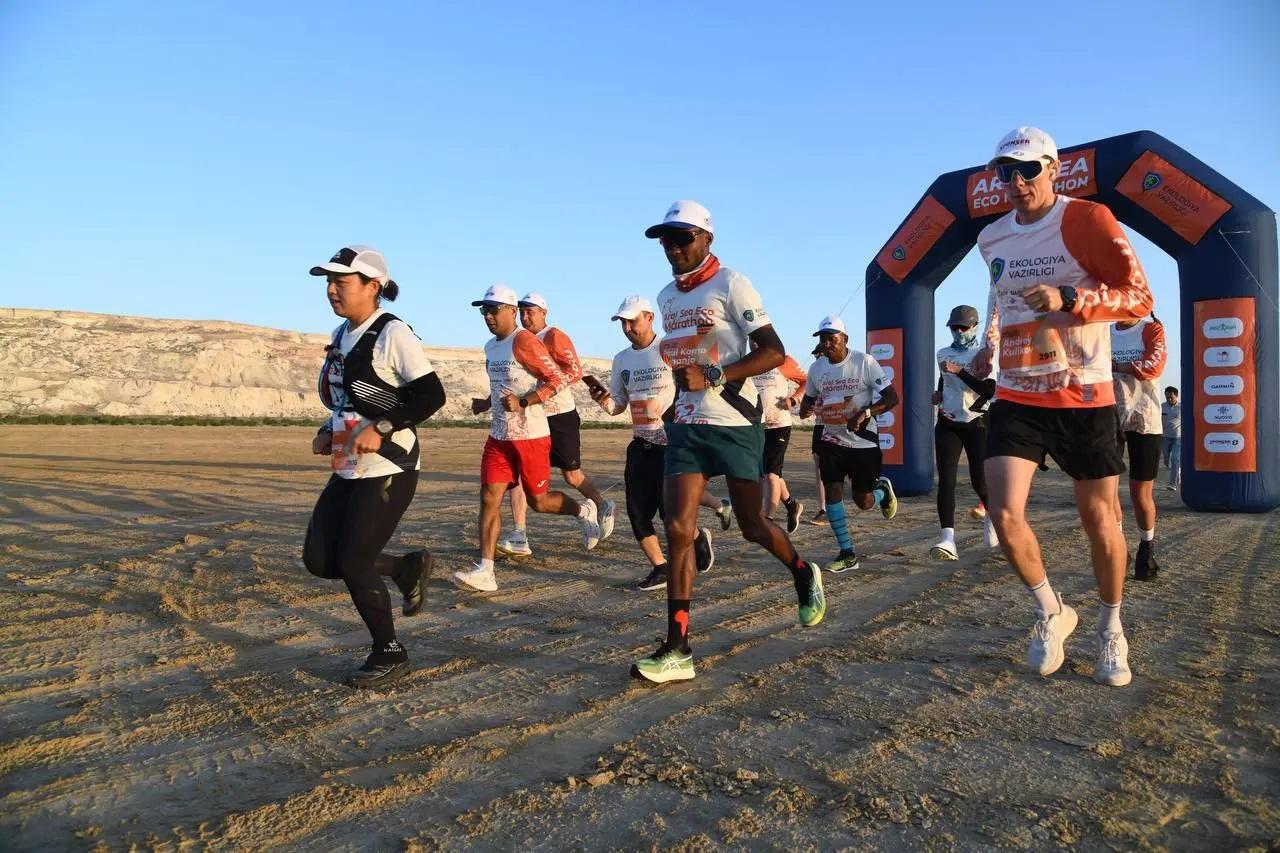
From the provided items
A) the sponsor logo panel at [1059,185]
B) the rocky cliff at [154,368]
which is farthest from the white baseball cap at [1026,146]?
the rocky cliff at [154,368]

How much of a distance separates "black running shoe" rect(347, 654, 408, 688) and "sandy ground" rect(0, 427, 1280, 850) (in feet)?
0.28

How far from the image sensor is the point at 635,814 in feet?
8.86

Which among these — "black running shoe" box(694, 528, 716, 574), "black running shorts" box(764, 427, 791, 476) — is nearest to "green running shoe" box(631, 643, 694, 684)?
"black running shoe" box(694, 528, 716, 574)

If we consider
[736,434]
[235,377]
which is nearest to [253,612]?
[736,434]

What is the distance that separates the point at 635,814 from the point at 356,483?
2.31m

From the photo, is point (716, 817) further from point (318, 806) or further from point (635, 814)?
point (318, 806)

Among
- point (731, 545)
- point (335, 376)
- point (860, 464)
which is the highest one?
point (335, 376)

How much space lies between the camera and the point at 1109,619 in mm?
4258

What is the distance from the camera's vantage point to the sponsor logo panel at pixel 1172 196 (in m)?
12.7

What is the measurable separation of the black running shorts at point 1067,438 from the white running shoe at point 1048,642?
2.12 ft

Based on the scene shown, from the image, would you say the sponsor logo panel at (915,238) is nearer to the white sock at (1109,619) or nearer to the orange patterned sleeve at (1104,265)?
the orange patterned sleeve at (1104,265)

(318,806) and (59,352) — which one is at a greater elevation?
(59,352)

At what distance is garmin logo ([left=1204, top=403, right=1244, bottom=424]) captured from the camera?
499 inches

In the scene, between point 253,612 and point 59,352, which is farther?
point 59,352
